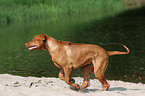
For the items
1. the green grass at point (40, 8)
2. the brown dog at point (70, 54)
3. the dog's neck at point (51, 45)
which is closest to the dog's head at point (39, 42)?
the brown dog at point (70, 54)

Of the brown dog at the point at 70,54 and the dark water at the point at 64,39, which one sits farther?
the dark water at the point at 64,39

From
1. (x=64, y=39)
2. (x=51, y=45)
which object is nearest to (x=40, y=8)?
(x=64, y=39)

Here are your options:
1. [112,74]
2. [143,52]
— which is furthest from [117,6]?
[112,74]

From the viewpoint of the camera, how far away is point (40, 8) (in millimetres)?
35094

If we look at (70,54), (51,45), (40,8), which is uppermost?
(40,8)

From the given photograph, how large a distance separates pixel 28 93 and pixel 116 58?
25.6 ft

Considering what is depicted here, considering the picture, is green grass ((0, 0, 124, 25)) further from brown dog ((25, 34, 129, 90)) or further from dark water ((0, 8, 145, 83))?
brown dog ((25, 34, 129, 90))

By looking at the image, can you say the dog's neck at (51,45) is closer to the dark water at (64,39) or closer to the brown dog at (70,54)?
the brown dog at (70,54)

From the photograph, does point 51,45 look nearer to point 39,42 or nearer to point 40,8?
point 39,42

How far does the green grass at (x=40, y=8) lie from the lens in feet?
104

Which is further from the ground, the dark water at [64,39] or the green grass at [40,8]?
the green grass at [40,8]

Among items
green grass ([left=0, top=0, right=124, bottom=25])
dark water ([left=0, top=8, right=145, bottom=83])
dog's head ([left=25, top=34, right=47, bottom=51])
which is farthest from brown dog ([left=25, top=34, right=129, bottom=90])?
green grass ([left=0, top=0, right=124, bottom=25])

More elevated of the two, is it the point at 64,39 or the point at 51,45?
the point at 51,45

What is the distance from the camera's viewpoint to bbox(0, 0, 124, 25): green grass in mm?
31755
